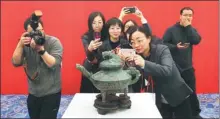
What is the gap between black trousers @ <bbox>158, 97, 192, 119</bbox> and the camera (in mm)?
2182

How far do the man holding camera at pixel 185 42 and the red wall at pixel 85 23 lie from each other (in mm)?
755

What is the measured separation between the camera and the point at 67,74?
13.6 feet

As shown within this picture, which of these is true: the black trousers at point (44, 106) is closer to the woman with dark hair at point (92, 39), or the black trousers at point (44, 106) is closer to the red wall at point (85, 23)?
the woman with dark hair at point (92, 39)

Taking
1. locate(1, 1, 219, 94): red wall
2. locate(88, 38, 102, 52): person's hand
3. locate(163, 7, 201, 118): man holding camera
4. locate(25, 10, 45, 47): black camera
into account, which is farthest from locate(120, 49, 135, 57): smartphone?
locate(1, 1, 219, 94): red wall

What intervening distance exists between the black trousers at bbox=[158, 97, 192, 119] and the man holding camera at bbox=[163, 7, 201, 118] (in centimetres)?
100

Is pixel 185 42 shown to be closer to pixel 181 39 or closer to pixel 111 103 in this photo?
pixel 181 39

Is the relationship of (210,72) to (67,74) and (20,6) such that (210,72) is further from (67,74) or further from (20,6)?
(20,6)

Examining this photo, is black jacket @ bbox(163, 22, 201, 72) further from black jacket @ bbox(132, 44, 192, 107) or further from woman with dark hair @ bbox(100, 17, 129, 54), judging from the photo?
black jacket @ bbox(132, 44, 192, 107)

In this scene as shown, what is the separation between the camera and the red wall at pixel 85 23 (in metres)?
3.99

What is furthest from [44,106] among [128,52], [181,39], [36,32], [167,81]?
[181,39]

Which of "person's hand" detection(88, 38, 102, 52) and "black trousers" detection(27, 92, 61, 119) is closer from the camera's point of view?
"black trousers" detection(27, 92, 61, 119)

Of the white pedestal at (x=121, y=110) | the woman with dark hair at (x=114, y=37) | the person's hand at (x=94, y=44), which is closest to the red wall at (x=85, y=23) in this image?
the woman with dark hair at (x=114, y=37)

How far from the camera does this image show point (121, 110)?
5.51 ft

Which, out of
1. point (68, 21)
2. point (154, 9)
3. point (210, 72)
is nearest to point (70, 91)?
point (68, 21)
